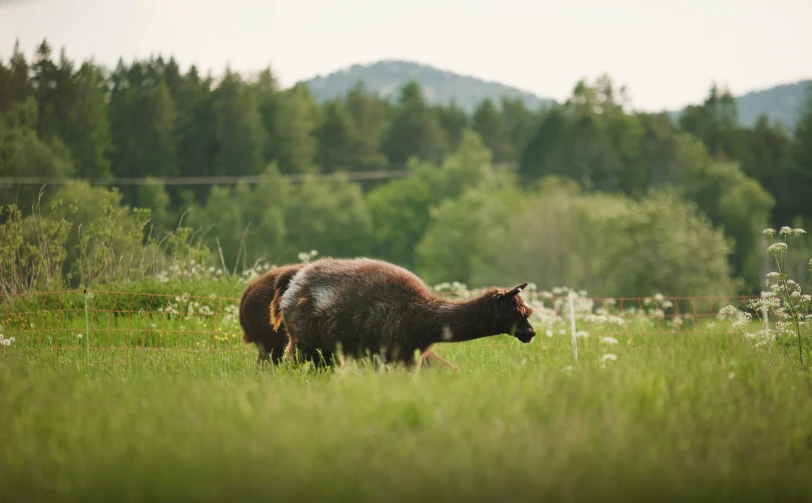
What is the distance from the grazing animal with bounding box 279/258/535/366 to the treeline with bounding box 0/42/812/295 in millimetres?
27512

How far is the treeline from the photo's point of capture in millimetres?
50656

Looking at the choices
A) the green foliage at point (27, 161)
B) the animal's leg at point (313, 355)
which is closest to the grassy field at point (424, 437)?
the animal's leg at point (313, 355)

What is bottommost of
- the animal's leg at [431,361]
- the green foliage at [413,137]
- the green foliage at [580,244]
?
the green foliage at [580,244]

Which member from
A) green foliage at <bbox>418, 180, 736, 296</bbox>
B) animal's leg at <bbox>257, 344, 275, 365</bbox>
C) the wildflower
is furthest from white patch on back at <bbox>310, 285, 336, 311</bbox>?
green foliage at <bbox>418, 180, 736, 296</bbox>

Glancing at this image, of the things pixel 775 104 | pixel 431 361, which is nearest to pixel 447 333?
pixel 431 361

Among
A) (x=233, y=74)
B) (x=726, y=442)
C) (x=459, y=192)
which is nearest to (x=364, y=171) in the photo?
(x=459, y=192)

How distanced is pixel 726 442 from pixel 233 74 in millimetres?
68214

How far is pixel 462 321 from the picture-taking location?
28.3ft

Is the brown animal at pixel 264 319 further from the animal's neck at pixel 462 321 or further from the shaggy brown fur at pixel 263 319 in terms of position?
the animal's neck at pixel 462 321

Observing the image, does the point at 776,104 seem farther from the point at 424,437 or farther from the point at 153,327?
the point at 424,437

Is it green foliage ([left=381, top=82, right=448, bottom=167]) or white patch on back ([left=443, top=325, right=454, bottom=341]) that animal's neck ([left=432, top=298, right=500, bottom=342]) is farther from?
green foliage ([left=381, top=82, right=448, bottom=167])

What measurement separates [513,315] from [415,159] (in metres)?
75.4

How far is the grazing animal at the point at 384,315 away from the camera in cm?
860

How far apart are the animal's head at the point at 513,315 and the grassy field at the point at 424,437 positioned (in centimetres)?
175
